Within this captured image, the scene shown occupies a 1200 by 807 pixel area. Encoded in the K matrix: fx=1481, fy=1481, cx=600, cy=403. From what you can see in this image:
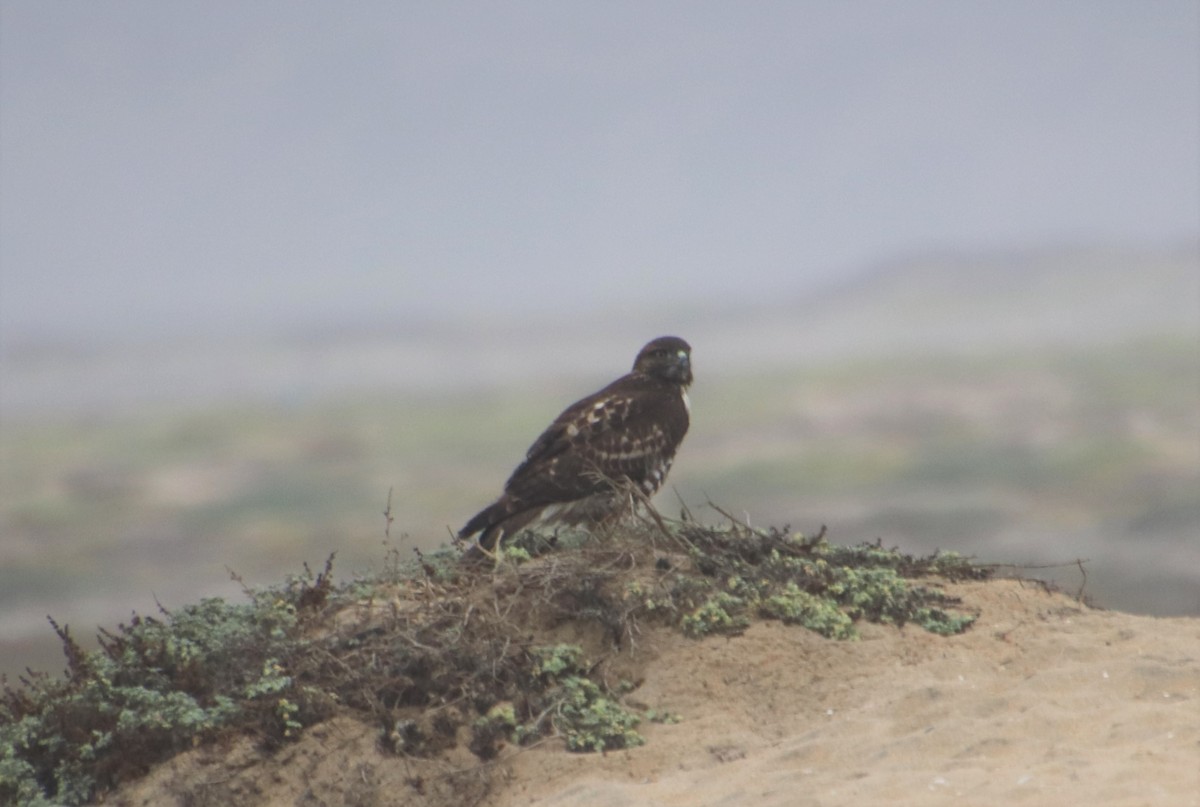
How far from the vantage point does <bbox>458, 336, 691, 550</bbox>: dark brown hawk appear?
9.88m

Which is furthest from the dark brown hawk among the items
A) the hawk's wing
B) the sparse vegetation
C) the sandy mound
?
the sandy mound

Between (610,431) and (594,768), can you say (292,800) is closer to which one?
(594,768)

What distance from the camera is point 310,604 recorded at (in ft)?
31.0

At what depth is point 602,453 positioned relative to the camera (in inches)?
402

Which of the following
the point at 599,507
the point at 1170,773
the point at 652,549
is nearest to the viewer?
the point at 1170,773

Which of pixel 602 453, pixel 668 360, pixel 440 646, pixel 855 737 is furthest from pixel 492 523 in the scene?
pixel 855 737

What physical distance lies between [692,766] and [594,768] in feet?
1.62

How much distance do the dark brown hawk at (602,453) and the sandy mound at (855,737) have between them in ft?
5.81

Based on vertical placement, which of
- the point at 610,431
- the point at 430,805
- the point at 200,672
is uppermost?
the point at 610,431

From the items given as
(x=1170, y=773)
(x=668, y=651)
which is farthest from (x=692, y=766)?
(x=1170, y=773)

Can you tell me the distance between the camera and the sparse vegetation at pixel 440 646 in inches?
314

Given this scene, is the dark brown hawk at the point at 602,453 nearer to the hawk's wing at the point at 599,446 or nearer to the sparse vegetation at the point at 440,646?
the hawk's wing at the point at 599,446

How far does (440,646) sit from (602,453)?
234cm

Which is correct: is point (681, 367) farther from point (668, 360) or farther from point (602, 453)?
point (602, 453)
